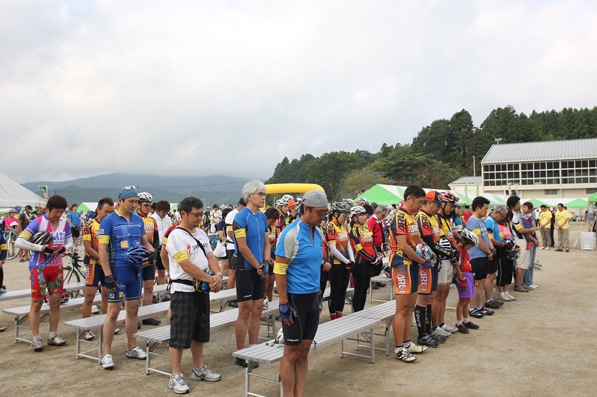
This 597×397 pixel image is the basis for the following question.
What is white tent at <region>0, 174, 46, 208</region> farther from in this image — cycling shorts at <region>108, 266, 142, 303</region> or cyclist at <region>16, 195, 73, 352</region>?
cycling shorts at <region>108, 266, 142, 303</region>

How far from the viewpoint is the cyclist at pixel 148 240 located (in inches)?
277

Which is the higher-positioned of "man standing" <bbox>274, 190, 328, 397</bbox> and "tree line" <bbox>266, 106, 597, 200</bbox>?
"tree line" <bbox>266, 106, 597, 200</bbox>

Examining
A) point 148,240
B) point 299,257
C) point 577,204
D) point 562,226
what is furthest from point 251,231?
point 577,204

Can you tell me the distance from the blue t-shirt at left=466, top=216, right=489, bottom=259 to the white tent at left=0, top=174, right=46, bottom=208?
1378 inches

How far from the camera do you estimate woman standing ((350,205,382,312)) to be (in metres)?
7.10

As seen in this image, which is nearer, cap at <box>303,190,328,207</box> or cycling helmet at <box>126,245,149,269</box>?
cap at <box>303,190,328,207</box>

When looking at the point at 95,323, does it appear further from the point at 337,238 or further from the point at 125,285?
the point at 337,238

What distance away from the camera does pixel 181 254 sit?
440 centimetres

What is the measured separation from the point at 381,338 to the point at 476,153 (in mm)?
95839

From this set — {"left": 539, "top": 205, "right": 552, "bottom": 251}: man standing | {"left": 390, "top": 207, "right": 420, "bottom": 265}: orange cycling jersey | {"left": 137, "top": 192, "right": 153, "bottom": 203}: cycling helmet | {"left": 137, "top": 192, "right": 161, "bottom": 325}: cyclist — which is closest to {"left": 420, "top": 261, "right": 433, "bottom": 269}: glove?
{"left": 390, "top": 207, "right": 420, "bottom": 265}: orange cycling jersey

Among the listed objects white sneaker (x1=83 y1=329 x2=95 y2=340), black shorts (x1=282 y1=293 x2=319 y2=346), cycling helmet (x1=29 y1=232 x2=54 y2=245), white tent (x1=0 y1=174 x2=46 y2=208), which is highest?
white tent (x1=0 y1=174 x2=46 y2=208)

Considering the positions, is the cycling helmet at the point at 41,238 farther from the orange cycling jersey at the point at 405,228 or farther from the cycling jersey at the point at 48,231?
the orange cycling jersey at the point at 405,228

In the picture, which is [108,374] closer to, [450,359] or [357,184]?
[450,359]

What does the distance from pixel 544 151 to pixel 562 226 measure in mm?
55144
